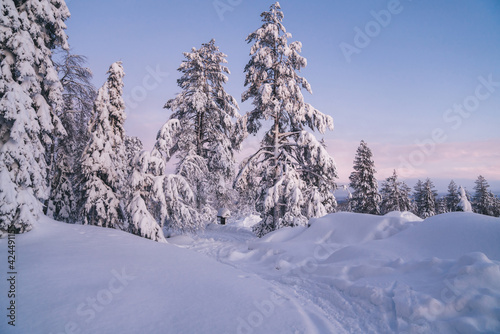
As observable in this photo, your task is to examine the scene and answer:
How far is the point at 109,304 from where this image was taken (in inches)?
126

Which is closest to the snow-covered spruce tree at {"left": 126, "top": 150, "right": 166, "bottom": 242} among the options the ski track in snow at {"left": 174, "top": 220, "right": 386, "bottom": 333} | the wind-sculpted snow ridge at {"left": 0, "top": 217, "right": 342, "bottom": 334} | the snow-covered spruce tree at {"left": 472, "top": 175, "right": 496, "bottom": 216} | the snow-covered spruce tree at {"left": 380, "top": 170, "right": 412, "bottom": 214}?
the wind-sculpted snow ridge at {"left": 0, "top": 217, "right": 342, "bottom": 334}

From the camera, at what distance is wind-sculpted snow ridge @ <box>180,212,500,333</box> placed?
11.6 feet

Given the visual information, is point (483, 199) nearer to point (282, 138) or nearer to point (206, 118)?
point (282, 138)

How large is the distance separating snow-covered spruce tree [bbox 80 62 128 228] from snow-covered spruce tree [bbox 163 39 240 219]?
378 cm

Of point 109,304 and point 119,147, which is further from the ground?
point 119,147

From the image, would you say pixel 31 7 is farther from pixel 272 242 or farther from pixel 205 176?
pixel 272 242

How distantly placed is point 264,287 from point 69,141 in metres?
14.3

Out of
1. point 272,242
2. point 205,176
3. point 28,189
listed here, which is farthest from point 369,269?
point 205,176

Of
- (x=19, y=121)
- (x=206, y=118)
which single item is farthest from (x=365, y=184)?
(x=19, y=121)

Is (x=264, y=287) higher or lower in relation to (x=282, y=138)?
lower

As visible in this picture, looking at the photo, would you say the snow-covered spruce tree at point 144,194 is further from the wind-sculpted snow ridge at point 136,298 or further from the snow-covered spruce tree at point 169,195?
the wind-sculpted snow ridge at point 136,298

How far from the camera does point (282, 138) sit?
13.4 m

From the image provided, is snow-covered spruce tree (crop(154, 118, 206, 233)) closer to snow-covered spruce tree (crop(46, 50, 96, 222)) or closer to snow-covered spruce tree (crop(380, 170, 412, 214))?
snow-covered spruce tree (crop(46, 50, 96, 222))

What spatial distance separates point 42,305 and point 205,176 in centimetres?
1106
